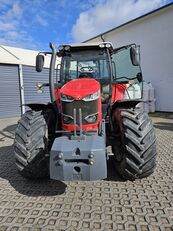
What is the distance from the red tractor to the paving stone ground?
0.23m

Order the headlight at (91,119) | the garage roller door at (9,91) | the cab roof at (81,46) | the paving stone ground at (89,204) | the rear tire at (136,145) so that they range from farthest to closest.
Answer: the garage roller door at (9,91) < the cab roof at (81,46) < the headlight at (91,119) < the rear tire at (136,145) < the paving stone ground at (89,204)

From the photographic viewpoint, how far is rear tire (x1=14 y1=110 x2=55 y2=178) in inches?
122

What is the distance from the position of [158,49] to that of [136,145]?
29.5 feet

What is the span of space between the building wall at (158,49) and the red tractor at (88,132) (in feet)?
24.0

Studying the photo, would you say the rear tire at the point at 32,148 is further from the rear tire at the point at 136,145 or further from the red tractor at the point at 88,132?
the rear tire at the point at 136,145

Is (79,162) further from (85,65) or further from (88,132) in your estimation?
(85,65)

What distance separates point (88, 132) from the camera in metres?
2.95

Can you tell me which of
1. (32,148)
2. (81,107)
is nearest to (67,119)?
(81,107)

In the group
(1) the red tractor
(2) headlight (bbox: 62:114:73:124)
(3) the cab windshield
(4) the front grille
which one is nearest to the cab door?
(1) the red tractor

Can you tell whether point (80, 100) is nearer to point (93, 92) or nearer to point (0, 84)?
point (93, 92)

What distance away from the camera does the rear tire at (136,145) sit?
2918mm

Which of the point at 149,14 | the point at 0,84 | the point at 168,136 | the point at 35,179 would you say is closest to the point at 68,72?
the point at 35,179

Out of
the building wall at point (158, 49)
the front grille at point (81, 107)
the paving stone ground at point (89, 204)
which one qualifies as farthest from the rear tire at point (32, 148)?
the building wall at point (158, 49)

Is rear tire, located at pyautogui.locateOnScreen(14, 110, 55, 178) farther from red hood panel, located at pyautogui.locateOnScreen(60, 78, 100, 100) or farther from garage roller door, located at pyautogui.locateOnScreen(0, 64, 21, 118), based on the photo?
garage roller door, located at pyautogui.locateOnScreen(0, 64, 21, 118)
